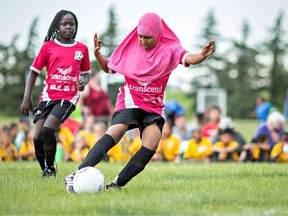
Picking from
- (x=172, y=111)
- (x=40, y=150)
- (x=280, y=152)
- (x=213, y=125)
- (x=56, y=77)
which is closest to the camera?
(x=56, y=77)

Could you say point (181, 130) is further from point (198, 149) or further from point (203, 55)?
point (203, 55)

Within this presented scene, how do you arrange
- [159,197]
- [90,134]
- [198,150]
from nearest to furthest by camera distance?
[159,197], [198,150], [90,134]

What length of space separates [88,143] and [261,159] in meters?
4.15

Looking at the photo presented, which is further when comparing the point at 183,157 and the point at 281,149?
the point at 183,157

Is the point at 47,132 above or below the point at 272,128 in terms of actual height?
above

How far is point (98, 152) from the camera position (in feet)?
21.0

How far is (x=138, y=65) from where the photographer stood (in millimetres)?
6773

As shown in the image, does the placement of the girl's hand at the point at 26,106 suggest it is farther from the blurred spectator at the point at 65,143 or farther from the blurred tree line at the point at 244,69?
the blurred tree line at the point at 244,69

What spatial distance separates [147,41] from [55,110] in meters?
2.05

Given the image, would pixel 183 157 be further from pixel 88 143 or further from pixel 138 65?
pixel 138 65

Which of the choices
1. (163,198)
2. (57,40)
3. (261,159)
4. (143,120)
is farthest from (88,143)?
(163,198)

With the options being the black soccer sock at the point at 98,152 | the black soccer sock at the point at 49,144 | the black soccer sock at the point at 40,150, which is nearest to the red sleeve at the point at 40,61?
the black soccer sock at the point at 49,144

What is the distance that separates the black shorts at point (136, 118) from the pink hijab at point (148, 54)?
1.23 ft

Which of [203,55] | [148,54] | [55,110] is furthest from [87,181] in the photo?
[55,110]
